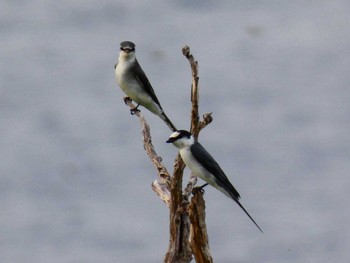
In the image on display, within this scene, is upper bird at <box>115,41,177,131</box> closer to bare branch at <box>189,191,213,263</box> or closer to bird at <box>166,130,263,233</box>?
bird at <box>166,130,263,233</box>

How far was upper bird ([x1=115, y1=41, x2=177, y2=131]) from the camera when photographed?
9.95 m

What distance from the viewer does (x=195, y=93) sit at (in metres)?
7.51

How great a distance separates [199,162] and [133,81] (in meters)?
1.97

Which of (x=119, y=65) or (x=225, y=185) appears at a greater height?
(x=119, y=65)

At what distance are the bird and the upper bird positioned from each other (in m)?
1.61

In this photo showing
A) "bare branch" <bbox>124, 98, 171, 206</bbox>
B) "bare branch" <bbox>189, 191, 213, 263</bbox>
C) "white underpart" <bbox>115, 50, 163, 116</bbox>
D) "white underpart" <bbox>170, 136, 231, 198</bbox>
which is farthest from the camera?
"white underpart" <bbox>115, 50, 163, 116</bbox>

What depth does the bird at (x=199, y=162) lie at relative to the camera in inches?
321

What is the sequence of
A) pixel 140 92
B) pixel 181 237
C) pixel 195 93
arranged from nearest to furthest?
1. pixel 195 93
2. pixel 181 237
3. pixel 140 92

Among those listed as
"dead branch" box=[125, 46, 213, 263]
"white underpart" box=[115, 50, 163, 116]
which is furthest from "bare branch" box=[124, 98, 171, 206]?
"white underpart" box=[115, 50, 163, 116]

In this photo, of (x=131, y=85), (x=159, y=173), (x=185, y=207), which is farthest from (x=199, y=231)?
(x=131, y=85)

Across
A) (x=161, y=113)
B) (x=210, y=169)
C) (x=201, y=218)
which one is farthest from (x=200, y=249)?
(x=161, y=113)

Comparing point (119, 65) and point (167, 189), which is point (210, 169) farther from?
point (119, 65)

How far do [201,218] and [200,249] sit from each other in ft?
0.83

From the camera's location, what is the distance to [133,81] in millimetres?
9961
